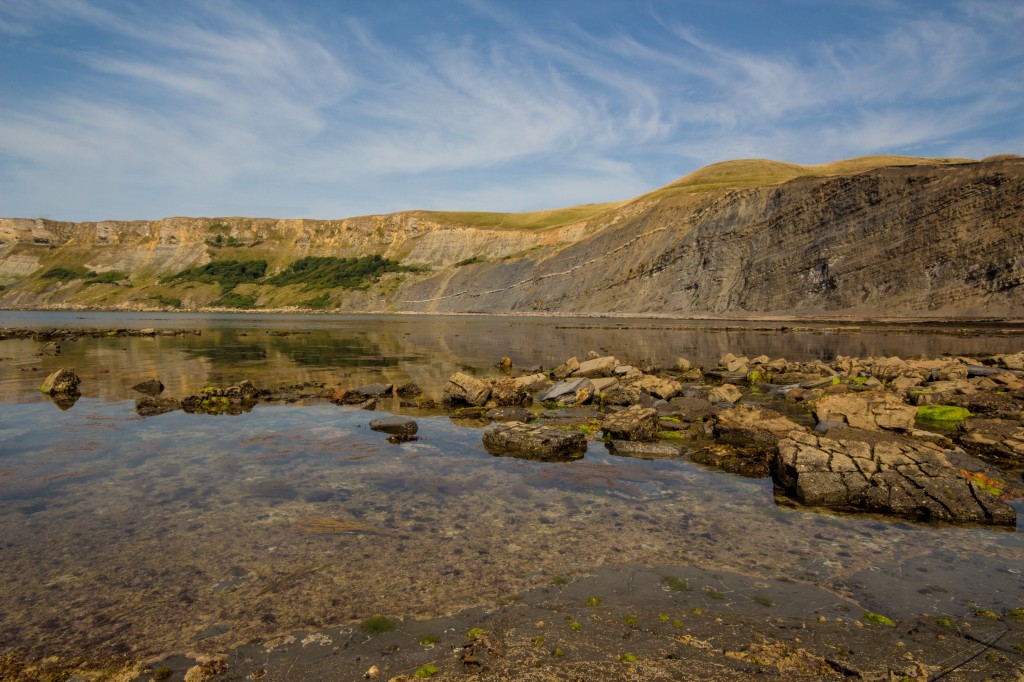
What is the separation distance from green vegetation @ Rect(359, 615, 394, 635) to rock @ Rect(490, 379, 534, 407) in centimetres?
1241

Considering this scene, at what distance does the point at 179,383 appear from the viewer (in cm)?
2294

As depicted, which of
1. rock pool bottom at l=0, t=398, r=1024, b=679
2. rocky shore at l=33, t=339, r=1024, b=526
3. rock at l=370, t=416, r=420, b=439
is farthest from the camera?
rock at l=370, t=416, r=420, b=439

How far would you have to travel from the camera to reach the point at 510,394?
18.6m

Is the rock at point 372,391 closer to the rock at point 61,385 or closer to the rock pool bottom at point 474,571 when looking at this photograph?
the rock pool bottom at point 474,571

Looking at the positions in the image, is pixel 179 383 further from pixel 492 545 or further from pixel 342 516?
pixel 492 545

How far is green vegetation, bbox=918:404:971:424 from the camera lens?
1571 cm

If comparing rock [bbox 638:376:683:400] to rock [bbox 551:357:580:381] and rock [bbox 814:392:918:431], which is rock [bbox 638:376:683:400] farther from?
rock [bbox 814:392:918:431]

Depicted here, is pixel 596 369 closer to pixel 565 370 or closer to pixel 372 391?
pixel 565 370

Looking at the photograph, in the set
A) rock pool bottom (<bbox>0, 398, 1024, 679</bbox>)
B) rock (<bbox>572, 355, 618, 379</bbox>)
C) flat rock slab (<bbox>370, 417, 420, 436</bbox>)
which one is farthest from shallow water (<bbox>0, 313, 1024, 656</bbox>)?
rock (<bbox>572, 355, 618, 379</bbox>)

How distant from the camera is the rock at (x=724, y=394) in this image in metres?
18.6

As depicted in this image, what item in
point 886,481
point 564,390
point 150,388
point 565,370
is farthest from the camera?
point 565,370

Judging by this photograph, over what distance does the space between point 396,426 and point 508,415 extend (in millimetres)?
3542

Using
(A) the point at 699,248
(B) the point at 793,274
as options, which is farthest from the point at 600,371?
(A) the point at 699,248

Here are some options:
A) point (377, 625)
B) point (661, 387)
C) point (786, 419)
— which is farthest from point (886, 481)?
point (661, 387)
